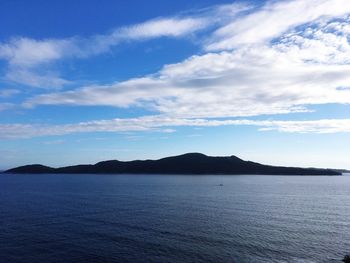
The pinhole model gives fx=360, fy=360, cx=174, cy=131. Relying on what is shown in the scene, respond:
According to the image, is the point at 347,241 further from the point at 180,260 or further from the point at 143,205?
the point at 143,205

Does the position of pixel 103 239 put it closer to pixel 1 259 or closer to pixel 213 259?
pixel 1 259

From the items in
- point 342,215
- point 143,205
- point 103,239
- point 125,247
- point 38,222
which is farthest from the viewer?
point 143,205

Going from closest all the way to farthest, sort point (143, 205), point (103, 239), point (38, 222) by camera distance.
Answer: point (103, 239) < point (38, 222) < point (143, 205)

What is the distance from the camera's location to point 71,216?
308 ft

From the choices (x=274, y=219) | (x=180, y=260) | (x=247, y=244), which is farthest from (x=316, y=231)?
(x=180, y=260)

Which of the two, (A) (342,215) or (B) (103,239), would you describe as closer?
(B) (103,239)

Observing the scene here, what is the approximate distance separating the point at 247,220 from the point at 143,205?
3949cm

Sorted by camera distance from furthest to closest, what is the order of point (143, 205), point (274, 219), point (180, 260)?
point (143, 205), point (274, 219), point (180, 260)

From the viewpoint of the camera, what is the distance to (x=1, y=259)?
56.0 metres

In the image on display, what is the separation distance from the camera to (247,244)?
Answer: 213 ft

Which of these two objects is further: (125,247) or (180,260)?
(125,247)

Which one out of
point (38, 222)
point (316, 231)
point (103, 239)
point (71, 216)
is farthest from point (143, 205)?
point (316, 231)

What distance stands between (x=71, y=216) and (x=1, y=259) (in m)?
37.8

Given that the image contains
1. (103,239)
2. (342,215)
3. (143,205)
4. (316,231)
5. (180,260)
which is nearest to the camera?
(180,260)
